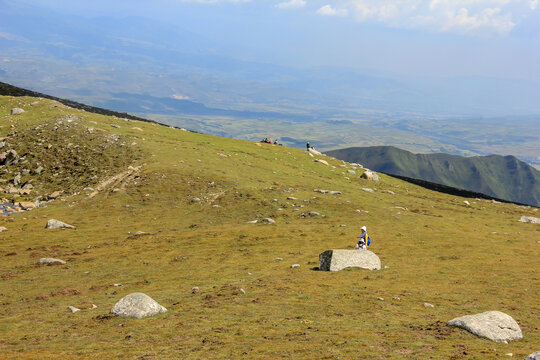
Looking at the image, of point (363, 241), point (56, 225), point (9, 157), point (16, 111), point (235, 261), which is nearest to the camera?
point (235, 261)

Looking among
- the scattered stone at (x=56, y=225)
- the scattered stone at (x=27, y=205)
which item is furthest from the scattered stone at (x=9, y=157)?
the scattered stone at (x=56, y=225)

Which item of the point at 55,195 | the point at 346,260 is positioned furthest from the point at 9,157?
the point at 346,260

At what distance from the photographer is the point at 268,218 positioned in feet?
166

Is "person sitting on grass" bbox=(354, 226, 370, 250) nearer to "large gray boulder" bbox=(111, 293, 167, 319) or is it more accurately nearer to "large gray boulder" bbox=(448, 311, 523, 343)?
"large gray boulder" bbox=(448, 311, 523, 343)

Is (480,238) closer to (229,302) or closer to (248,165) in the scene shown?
(229,302)

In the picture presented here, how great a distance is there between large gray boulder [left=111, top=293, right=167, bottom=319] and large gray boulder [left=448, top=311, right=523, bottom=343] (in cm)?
1607

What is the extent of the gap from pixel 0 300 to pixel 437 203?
6755 centimetres

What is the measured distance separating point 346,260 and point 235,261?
10157 mm

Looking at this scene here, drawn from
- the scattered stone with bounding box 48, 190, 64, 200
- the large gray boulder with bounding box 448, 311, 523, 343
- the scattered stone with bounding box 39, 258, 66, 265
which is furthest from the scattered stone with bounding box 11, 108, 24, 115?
the large gray boulder with bounding box 448, 311, 523, 343

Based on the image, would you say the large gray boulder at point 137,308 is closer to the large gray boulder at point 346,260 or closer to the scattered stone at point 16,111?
the large gray boulder at point 346,260

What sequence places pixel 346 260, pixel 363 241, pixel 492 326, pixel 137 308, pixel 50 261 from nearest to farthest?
1. pixel 492 326
2. pixel 137 308
3. pixel 346 260
4. pixel 50 261
5. pixel 363 241

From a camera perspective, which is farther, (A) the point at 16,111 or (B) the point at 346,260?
(A) the point at 16,111

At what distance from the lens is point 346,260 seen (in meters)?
33.5

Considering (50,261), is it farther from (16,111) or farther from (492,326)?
(16,111)
